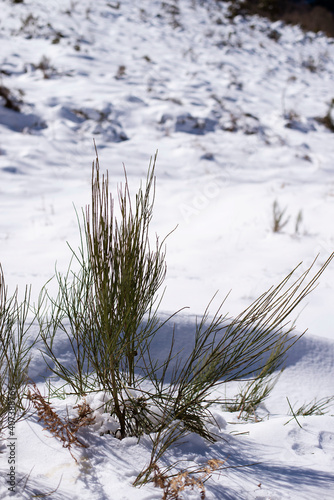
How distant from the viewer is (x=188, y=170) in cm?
581

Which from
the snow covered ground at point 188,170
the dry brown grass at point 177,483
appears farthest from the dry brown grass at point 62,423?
the dry brown grass at point 177,483

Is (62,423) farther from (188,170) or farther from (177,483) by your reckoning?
(188,170)

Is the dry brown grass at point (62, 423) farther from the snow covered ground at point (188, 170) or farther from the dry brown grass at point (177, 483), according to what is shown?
the dry brown grass at point (177, 483)

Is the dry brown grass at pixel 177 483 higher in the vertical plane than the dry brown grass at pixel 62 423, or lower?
higher

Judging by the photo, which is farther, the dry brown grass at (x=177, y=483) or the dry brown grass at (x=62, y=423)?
A: the dry brown grass at (x=62, y=423)

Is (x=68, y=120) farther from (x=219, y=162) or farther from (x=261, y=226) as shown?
(x=261, y=226)

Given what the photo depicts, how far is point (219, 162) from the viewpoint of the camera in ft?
19.9

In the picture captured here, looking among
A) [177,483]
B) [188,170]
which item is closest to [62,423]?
[177,483]

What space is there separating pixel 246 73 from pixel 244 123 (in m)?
3.50

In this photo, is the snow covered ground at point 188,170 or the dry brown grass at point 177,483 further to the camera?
the snow covered ground at point 188,170

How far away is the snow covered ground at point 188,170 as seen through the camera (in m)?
1.12

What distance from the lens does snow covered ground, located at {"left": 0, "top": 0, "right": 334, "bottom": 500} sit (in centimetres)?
112

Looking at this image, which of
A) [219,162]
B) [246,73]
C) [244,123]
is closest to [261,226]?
[219,162]

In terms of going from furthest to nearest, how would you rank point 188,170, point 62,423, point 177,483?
point 188,170 < point 62,423 < point 177,483
